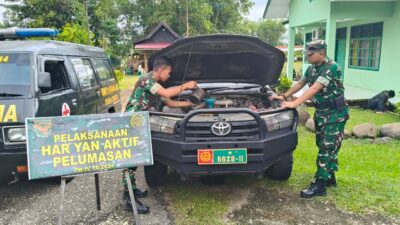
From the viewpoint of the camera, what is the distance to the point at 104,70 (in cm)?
718

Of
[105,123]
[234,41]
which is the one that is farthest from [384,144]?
[105,123]

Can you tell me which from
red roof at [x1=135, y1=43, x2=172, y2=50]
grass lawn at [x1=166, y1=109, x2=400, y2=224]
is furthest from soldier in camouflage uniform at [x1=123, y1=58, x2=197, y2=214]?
red roof at [x1=135, y1=43, x2=172, y2=50]

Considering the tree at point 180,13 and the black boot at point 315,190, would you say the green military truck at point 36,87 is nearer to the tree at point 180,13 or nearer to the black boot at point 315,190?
the black boot at point 315,190

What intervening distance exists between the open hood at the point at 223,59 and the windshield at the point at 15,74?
1464 mm

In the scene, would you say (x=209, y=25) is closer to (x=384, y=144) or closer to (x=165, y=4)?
(x=165, y=4)

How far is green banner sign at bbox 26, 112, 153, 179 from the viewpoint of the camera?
3221mm

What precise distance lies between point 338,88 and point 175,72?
2046mm

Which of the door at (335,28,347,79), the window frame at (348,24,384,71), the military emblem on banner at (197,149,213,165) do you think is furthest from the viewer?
the door at (335,28,347,79)

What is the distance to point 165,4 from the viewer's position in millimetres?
36562

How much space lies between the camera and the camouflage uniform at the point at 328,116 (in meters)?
4.03

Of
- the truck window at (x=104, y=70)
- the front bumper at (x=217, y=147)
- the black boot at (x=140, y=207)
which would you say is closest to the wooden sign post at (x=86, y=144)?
the front bumper at (x=217, y=147)

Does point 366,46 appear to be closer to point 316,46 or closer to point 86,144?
point 316,46

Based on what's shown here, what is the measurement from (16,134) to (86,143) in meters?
1.06

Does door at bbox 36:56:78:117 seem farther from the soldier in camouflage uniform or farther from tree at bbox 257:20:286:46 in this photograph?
tree at bbox 257:20:286:46
